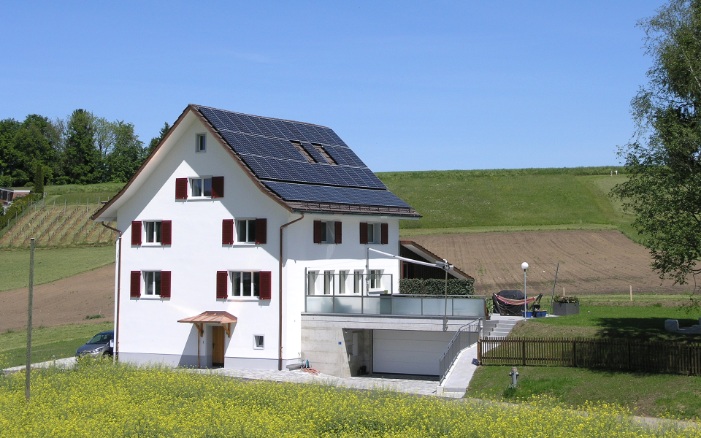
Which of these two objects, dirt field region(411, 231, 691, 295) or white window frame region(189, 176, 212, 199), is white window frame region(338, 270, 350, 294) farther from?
dirt field region(411, 231, 691, 295)

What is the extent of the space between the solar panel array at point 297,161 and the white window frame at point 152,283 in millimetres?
7771

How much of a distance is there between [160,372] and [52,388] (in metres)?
4.29

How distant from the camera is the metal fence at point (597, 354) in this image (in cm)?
3241

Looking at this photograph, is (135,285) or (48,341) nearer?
(135,285)

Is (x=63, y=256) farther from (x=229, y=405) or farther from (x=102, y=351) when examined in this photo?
(x=229, y=405)

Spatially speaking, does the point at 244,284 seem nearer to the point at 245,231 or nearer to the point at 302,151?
the point at 245,231

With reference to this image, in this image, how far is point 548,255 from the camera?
7881 cm

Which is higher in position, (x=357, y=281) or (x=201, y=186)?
(x=201, y=186)

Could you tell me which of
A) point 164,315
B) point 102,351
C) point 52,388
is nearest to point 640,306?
point 164,315

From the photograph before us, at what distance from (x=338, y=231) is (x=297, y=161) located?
168 inches

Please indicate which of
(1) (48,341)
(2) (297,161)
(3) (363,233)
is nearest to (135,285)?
(1) (48,341)

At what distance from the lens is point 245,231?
1734 inches

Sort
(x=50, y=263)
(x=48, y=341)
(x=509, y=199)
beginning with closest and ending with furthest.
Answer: (x=48, y=341) → (x=50, y=263) → (x=509, y=199)

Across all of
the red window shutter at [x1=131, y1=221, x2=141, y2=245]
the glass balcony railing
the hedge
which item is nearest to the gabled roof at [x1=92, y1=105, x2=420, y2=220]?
the red window shutter at [x1=131, y1=221, x2=141, y2=245]
